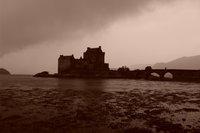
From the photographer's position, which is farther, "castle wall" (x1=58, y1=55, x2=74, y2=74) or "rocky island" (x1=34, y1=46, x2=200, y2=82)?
"castle wall" (x1=58, y1=55, x2=74, y2=74)

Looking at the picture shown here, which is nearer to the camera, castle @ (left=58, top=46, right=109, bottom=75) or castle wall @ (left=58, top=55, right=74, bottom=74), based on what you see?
castle wall @ (left=58, top=55, right=74, bottom=74)

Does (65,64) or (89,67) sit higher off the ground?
(65,64)

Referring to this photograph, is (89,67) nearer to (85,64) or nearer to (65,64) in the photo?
(85,64)

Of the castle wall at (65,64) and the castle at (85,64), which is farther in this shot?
the castle at (85,64)

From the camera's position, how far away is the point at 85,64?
536ft

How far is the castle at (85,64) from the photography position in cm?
16212

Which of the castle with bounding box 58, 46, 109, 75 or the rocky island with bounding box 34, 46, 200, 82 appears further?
the castle with bounding box 58, 46, 109, 75

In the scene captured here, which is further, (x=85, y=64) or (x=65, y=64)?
(x=85, y=64)

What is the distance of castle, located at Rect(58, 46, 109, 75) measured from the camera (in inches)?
6383

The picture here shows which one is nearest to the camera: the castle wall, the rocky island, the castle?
the rocky island

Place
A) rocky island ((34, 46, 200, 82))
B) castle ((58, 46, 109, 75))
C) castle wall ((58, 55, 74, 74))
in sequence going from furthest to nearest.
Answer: castle ((58, 46, 109, 75)) → castle wall ((58, 55, 74, 74)) → rocky island ((34, 46, 200, 82))

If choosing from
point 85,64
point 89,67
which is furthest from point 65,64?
point 89,67

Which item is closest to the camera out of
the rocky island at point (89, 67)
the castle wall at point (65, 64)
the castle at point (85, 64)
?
the rocky island at point (89, 67)

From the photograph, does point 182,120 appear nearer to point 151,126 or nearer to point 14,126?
point 151,126
